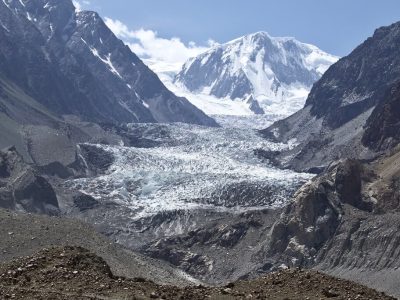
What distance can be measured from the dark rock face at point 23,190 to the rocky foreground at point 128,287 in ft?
446

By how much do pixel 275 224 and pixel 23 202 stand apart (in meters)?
52.0

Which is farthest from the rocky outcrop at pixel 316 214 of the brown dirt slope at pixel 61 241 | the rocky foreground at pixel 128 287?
the rocky foreground at pixel 128 287

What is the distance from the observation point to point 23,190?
176 meters

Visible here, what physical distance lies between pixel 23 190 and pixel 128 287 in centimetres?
15151

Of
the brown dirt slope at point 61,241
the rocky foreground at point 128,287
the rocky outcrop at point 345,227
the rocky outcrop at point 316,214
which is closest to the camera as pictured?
the rocky foreground at point 128,287

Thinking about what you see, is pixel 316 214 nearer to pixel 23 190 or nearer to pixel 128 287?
pixel 23 190

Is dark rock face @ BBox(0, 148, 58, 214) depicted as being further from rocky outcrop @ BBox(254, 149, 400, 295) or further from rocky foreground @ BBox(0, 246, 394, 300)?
rocky foreground @ BBox(0, 246, 394, 300)

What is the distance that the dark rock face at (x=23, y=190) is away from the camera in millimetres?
169500

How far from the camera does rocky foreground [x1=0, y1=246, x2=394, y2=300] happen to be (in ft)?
87.4

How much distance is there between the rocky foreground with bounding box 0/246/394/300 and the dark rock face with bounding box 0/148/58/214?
5352 inches

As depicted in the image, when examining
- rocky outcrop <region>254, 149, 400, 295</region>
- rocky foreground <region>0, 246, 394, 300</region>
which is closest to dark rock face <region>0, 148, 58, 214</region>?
rocky outcrop <region>254, 149, 400, 295</region>

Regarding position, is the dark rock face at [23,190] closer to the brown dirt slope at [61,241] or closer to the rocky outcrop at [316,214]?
the rocky outcrop at [316,214]

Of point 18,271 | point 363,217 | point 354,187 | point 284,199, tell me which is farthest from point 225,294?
point 284,199

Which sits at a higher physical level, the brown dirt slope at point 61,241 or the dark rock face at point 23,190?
the brown dirt slope at point 61,241
